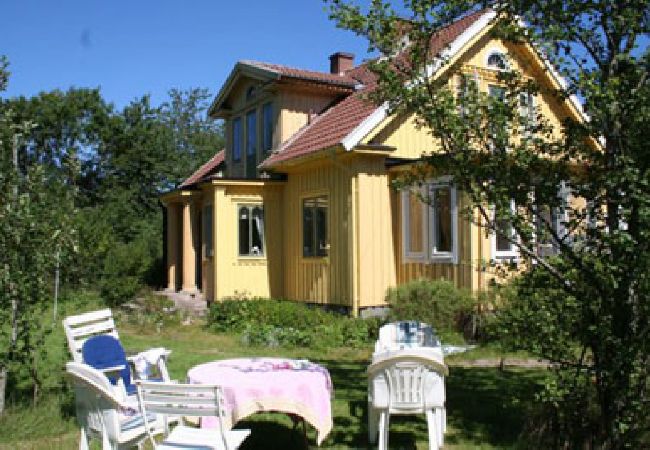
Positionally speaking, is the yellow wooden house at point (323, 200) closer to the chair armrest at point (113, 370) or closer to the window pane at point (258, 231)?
the window pane at point (258, 231)

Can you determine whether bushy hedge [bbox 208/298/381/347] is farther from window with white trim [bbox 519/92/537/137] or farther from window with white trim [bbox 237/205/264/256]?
window with white trim [bbox 519/92/537/137]

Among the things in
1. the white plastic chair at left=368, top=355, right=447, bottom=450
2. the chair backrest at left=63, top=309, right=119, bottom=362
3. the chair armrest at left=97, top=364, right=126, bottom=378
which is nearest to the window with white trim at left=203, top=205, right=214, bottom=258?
the chair backrest at left=63, top=309, right=119, bottom=362

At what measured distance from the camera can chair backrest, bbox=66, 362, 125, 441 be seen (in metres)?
4.54

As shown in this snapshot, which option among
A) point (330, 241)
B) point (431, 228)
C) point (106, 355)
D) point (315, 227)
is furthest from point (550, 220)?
point (315, 227)

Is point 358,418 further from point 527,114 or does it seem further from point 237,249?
point 237,249

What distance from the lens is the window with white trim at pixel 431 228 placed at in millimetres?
12914

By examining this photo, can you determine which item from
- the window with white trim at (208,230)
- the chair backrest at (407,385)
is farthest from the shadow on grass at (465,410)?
the window with white trim at (208,230)

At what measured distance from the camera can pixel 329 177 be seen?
14508mm

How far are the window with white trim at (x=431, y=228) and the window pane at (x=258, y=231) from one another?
13.2ft

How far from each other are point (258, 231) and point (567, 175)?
39.1ft

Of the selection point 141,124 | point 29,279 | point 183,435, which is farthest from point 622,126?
point 141,124

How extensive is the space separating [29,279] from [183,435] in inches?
122

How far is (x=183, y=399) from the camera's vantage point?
4180 millimetres

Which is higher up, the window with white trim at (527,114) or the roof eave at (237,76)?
the roof eave at (237,76)
